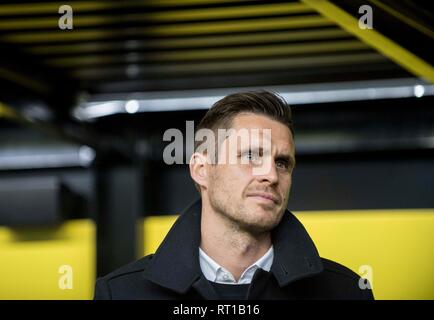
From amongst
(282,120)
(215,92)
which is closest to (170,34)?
(215,92)

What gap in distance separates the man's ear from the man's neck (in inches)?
5.2

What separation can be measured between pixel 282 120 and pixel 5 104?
8.10ft

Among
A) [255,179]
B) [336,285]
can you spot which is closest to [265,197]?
[255,179]

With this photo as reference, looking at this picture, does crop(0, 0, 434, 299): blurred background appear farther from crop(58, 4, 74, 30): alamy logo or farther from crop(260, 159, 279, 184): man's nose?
crop(260, 159, 279, 184): man's nose

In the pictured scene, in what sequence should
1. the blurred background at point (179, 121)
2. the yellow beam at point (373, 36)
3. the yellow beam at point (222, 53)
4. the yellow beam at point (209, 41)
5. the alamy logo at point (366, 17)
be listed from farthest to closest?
the yellow beam at point (222, 53), the yellow beam at point (209, 41), the blurred background at point (179, 121), the yellow beam at point (373, 36), the alamy logo at point (366, 17)

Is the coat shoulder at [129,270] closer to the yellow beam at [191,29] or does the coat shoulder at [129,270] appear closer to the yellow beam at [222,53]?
the yellow beam at [191,29]

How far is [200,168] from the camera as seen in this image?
2.12 m

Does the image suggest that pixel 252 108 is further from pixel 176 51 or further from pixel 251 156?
pixel 176 51

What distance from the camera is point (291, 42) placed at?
12.7ft

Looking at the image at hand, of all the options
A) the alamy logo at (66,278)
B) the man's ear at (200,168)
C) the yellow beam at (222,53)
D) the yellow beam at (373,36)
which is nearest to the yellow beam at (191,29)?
the yellow beam at (222,53)

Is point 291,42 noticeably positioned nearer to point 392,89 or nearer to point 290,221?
point 392,89

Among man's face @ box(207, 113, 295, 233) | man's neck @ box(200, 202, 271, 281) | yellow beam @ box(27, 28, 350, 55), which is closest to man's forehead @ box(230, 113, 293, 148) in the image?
man's face @ box(207, 113, 295, 233)

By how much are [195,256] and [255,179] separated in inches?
10.4

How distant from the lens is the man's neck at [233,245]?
198cm
